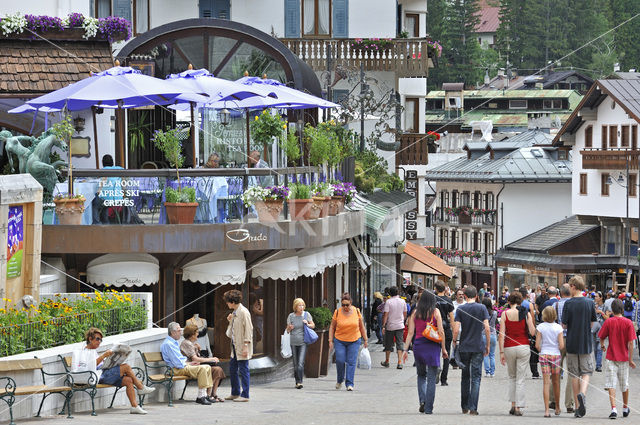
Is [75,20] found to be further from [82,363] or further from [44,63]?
[82,363]

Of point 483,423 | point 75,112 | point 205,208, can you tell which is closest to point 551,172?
point 75,112

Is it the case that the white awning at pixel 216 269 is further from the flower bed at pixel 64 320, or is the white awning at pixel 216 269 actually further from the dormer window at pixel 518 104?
the dormer window at pixel 518 104

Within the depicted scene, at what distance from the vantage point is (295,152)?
28797mm

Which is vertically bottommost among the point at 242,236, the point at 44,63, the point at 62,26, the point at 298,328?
the point at 298,328

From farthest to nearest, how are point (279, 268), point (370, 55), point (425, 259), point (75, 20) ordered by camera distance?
point (370, 55), point (425, 259), point (75, 20), point (279, 268)

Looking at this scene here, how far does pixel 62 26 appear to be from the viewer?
31500 mm

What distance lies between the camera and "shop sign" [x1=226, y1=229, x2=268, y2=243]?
24.8 meters

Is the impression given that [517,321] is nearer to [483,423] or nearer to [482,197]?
[483,423]

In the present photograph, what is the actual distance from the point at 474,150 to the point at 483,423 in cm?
7969

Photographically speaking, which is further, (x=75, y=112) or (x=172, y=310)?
(x=75, y=112)

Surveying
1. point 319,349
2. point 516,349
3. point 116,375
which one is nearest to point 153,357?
point 116,375

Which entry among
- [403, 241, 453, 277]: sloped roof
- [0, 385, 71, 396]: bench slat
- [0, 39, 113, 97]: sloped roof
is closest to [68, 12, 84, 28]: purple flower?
[0, 39, 113, 97]: sloped roof

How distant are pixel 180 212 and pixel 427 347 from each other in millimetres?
6658

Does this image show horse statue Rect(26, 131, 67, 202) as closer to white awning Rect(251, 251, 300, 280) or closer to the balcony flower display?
white awning Rect(251, 251, 300, 280)
